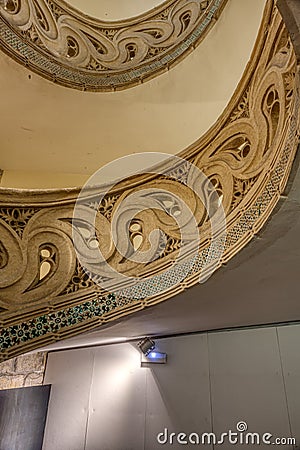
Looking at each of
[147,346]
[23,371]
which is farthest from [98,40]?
[23,371]

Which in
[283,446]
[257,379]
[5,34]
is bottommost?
[283,446]

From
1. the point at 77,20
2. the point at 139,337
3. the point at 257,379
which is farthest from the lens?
the point at 77,20

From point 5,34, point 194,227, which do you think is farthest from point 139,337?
point 5,34

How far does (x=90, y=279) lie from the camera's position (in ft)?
5.50

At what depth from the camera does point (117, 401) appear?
2871 millimetres

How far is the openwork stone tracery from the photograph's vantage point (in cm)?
141

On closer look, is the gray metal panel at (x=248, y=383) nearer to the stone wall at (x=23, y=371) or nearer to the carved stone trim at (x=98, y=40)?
the stone wall at (x=23, y=371)

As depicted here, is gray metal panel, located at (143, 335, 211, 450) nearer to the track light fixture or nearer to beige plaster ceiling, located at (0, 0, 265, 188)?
the track light fixture

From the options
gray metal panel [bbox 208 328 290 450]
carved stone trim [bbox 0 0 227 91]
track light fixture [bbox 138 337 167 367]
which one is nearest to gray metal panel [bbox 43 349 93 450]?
track light fixture [bbox 138 337 167 367]

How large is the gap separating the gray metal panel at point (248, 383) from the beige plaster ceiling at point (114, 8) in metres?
3.40

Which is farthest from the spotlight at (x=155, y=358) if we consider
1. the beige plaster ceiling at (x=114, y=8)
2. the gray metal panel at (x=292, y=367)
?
the beige plaster ceiling at (x=114, y=8)

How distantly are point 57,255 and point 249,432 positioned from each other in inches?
71.6

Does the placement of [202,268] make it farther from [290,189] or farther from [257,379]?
[257,379]

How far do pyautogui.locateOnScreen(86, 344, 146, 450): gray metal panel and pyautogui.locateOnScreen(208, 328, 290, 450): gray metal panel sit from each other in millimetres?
610
